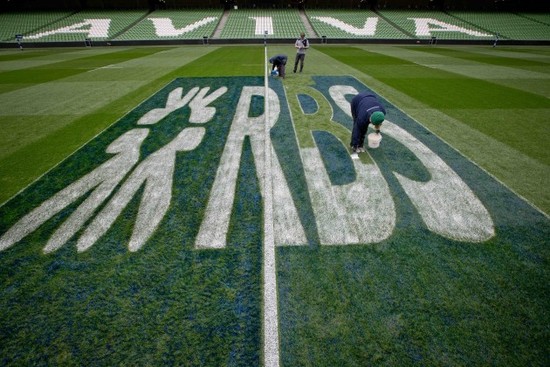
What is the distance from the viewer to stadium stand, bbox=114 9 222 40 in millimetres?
32656

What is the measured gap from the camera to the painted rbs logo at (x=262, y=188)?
435 cm

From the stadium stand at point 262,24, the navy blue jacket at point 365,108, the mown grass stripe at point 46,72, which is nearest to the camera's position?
the navy blue jacket at point 365,108

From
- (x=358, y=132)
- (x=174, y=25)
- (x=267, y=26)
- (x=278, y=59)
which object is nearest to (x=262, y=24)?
(x=267, y=26)

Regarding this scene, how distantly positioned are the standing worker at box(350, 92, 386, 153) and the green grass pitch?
51cm

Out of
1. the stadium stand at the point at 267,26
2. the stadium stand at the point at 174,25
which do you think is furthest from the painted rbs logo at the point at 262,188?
the stadium stand at the point at 174,25

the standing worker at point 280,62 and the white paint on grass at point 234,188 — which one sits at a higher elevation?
the standing worker at point 280,62

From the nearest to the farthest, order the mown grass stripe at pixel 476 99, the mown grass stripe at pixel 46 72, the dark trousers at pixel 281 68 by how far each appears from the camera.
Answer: the mown grass stripe at pixel 476 99, the dark trousers at pixel 281 68, the mown grass stripe at pixel 46 72

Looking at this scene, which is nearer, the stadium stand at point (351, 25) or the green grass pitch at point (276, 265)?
the green grass pitch at point (276, 265)

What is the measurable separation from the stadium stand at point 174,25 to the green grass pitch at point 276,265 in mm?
29670

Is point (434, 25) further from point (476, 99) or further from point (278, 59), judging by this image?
point (278, 59)

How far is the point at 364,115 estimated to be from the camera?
5684 millimetres

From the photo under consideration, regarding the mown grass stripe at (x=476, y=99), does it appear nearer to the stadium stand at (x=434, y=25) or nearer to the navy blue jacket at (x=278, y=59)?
the navy blue jacket at (x=278, y=59)

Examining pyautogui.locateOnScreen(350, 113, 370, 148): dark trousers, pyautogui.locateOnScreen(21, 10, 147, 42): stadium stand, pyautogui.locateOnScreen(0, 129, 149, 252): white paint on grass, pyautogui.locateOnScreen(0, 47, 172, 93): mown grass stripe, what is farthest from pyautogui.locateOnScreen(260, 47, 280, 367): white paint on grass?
pyautogui.locateOnScreen(21, 10, 147, 42): stadium stand

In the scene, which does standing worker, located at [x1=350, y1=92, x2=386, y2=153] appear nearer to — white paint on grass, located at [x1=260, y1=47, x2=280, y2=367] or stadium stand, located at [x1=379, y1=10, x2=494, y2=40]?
white paint on grass, located at [x1=260, y1=47, x2=280, y2=367]
